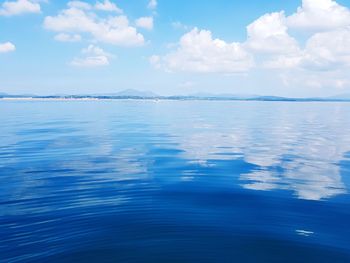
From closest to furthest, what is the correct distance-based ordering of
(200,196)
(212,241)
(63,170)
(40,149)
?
(212,241), (200,196), (63,170), (40,149)

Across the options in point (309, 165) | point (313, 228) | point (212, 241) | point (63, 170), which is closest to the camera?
point (212, 241)

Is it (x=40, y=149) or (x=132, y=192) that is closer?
(x=132, y=192)

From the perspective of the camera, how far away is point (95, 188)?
476 inches

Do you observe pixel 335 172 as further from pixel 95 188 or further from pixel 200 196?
pixel 95 188

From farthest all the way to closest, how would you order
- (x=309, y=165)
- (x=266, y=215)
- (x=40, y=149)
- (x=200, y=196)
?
(x=40, y=149)
(x=309, y=165)
(x=200, y=196)
(x=266, y=215)

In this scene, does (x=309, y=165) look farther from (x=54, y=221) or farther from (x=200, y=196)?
(x=54, y=221)

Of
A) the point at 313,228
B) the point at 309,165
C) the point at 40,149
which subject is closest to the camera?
the point at 313,228

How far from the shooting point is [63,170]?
14797 mm

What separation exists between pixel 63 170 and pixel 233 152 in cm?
1093

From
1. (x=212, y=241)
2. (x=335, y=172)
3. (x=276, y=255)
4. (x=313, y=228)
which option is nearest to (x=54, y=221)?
(x=212, y=241)

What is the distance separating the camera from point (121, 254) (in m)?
7.19

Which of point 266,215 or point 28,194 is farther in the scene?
point 28,194

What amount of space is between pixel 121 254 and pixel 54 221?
8.89 feet

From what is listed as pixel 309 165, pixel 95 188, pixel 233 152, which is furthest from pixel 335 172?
pixel 95 188
